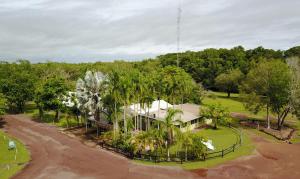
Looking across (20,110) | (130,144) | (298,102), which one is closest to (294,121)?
(298,102)

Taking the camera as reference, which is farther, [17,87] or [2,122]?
[17,87]

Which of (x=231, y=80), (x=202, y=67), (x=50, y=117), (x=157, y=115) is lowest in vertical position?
(x=50, y=117)

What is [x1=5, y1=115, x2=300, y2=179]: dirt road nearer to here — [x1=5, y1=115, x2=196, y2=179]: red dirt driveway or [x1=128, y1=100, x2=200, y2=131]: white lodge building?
[x1=5, y1=115, x2=196, y2=179]: red dirt driveway

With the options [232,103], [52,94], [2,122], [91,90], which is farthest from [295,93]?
[2,122]

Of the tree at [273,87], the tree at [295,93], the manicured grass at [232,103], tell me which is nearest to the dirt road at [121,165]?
the tree at [295,93]

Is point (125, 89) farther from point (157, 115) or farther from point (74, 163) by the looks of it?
point (74, 163)
